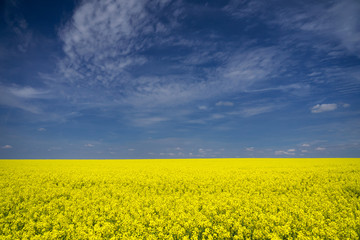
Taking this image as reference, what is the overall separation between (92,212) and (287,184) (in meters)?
11.9

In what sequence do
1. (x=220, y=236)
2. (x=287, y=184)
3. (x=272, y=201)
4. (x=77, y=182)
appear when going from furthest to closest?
(x=77, y=182) < (x=287, y=184) < (x=272, y=201) < (x=220, y=236)

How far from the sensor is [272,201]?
30.8 ft

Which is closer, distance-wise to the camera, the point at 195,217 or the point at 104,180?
the point at 195,217

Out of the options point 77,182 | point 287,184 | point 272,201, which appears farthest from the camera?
point 77,182

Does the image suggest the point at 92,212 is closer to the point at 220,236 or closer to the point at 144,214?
the point at 144,214

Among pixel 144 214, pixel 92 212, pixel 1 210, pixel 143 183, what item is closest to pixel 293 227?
pixel 144 214

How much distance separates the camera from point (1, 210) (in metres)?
8.29

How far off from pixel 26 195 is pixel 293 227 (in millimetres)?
12228

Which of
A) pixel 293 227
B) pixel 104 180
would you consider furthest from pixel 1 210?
pixel 293 227

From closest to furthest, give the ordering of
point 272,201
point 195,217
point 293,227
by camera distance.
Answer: point 293,227 < point 195,217 < point 272,201

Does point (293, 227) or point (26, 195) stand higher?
point (26, 195)

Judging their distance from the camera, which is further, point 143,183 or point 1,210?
point 143,183

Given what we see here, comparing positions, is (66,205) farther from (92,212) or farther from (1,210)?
(1,210)

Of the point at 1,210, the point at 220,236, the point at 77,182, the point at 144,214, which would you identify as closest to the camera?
the point at 220,236
